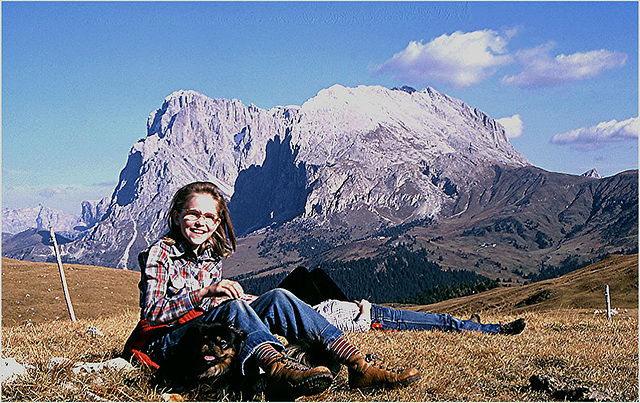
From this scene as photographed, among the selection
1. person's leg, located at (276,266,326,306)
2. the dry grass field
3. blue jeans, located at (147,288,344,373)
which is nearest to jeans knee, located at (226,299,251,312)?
blue jeans, located at (147,288,344,373)

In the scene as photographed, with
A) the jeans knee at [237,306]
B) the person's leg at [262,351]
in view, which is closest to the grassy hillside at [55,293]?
the person's leg at [262,351]

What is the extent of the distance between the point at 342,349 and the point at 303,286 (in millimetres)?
3667

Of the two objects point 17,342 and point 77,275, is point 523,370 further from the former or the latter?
point 77,275

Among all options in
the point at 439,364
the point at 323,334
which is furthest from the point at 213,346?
the point at 439,364

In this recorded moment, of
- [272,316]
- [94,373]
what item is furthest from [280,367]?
[94,373]

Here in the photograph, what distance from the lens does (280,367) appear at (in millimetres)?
5559

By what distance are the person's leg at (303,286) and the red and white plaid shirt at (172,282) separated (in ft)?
9.06

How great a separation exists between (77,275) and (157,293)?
39.0 metres

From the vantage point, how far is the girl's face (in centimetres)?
649

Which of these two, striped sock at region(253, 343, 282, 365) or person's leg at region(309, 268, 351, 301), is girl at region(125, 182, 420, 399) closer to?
striped sock at region(253, 343, 282, 365)

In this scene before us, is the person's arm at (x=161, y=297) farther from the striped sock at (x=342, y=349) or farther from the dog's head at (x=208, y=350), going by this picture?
the striped sock at (x=342, y=349)

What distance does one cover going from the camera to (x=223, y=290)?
5.93 m

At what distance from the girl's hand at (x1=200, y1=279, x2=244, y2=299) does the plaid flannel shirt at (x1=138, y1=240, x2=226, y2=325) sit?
0.12 metres

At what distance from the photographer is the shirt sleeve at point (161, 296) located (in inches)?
238
